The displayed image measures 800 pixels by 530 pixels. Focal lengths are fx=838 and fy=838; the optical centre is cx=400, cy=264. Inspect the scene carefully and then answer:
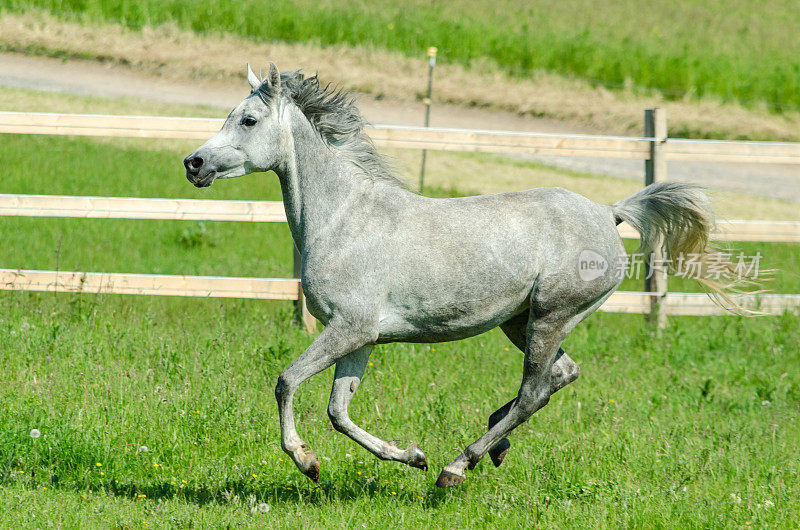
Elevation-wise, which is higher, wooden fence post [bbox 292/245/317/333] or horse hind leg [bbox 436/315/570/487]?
horse hind leg [bbox 436/315/570/487]

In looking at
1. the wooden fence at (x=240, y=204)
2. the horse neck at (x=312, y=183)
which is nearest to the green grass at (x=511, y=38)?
the wooden fence at (x=240, y=204)

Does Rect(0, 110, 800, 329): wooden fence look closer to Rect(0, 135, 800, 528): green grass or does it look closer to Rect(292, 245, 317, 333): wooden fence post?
Rect(292, 245, 317, 333): wooden fence post

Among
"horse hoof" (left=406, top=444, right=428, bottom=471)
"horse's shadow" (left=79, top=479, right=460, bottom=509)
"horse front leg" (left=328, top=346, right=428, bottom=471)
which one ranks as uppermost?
"horse front leg" (left=328, top=346, right=428, bottom=471)

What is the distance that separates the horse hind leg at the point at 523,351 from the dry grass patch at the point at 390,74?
1004 centimetres

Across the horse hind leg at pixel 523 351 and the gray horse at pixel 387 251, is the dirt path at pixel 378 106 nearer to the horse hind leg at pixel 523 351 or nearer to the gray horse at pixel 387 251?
the horse hind leg at pixel 523 351

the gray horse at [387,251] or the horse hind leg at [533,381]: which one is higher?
the gray horse at [387,251]

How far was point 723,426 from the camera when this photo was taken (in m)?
5.59

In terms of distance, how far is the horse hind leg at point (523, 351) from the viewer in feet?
15.0

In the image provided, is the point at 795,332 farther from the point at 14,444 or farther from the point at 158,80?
the point at 158,80

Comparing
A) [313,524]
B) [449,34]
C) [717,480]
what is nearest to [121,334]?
[313,524]

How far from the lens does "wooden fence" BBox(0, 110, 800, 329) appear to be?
273 inches

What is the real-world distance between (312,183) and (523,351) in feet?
4.92

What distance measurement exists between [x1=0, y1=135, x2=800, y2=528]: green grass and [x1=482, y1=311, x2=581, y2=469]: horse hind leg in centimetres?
23

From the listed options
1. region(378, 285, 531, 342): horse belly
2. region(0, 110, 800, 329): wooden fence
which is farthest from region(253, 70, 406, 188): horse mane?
region(0, 110, 800, 329): wooden fence
